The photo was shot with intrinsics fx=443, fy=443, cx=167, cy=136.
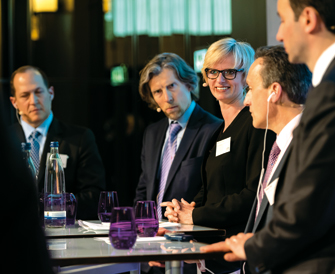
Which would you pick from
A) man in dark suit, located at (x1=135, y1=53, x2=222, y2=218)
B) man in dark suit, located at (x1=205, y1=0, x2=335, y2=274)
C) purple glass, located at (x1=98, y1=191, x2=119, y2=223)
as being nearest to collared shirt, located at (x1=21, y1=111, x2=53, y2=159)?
man in dark suit, located at (x1=135, y1=53, x2=222, y2=218)

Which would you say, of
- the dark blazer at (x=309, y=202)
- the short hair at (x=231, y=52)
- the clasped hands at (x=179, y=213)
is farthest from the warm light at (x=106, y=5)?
the dark blazer at (x=309, y=202)

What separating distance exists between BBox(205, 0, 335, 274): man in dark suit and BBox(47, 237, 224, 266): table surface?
25 centimetres

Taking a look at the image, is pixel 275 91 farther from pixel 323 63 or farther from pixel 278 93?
pixel 323 63

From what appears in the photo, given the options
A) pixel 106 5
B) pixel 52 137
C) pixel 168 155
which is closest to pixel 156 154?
pixel 168 155

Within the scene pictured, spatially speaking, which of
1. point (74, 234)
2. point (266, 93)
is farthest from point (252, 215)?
point (74, 234)

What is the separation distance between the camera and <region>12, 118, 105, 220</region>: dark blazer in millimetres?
3273

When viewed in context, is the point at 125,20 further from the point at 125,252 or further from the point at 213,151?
the point at 125,252

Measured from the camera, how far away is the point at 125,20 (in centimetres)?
589

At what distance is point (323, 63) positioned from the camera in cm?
126

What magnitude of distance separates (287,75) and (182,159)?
135 centimetres

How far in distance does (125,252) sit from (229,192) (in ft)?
3.23

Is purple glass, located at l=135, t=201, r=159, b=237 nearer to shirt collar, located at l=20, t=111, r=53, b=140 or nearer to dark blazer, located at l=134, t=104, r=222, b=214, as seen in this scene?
dark blazer, located at l=134, t=104, r=222, b=214

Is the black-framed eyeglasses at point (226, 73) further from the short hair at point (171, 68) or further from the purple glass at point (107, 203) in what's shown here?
the purple glass at point (107, 203)

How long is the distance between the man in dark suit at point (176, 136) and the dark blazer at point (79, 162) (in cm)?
36
